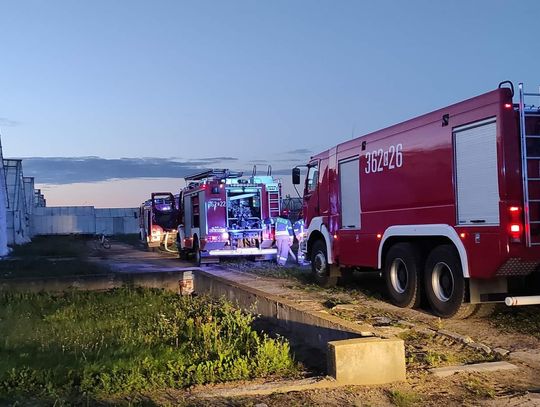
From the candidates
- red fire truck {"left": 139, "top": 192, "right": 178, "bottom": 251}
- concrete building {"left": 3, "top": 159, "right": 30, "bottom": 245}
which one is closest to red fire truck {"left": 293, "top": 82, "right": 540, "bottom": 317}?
red fire truck {"left": 139, "top": 192, "right": 178, "bottom": 251}

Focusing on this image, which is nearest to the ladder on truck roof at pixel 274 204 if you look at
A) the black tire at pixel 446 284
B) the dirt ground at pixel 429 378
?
the dirt ground at pixel 429 378

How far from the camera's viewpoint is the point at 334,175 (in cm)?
1284

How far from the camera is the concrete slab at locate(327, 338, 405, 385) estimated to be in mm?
5949

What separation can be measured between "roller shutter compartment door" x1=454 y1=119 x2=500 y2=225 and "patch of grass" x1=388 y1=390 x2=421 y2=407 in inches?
127

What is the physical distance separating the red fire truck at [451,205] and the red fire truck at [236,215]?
8.79m

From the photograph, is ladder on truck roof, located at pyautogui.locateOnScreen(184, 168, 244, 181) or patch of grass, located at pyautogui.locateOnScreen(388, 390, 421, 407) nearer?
patch of grass, located at pyautogui.locateOnScreen(388, 390, 421, 407)

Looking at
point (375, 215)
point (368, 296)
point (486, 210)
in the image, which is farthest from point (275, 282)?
point (486, 210)

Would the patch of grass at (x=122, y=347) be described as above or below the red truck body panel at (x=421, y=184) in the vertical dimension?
below

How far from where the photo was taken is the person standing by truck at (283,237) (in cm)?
2070

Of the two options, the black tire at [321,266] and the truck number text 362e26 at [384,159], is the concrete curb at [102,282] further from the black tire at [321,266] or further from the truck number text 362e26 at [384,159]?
the truck number text 362e26 at [384,159]

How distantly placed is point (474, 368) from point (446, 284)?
297 cm

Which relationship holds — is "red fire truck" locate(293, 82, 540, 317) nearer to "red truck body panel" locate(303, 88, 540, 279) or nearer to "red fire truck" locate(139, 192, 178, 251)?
"red truck body panel" locate(303, 88, 540, 279)

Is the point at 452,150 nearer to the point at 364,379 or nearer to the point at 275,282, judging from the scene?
the point at 364,379

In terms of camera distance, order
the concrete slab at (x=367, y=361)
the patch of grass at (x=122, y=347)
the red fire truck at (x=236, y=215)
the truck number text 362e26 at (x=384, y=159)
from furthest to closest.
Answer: the red fire truck at (x=236, y=215)
the truck number text 362e26 at (x=384, y=159)
the patch of grass at (x=122, y=347)
the concrete slab at (x=367, y=361)
